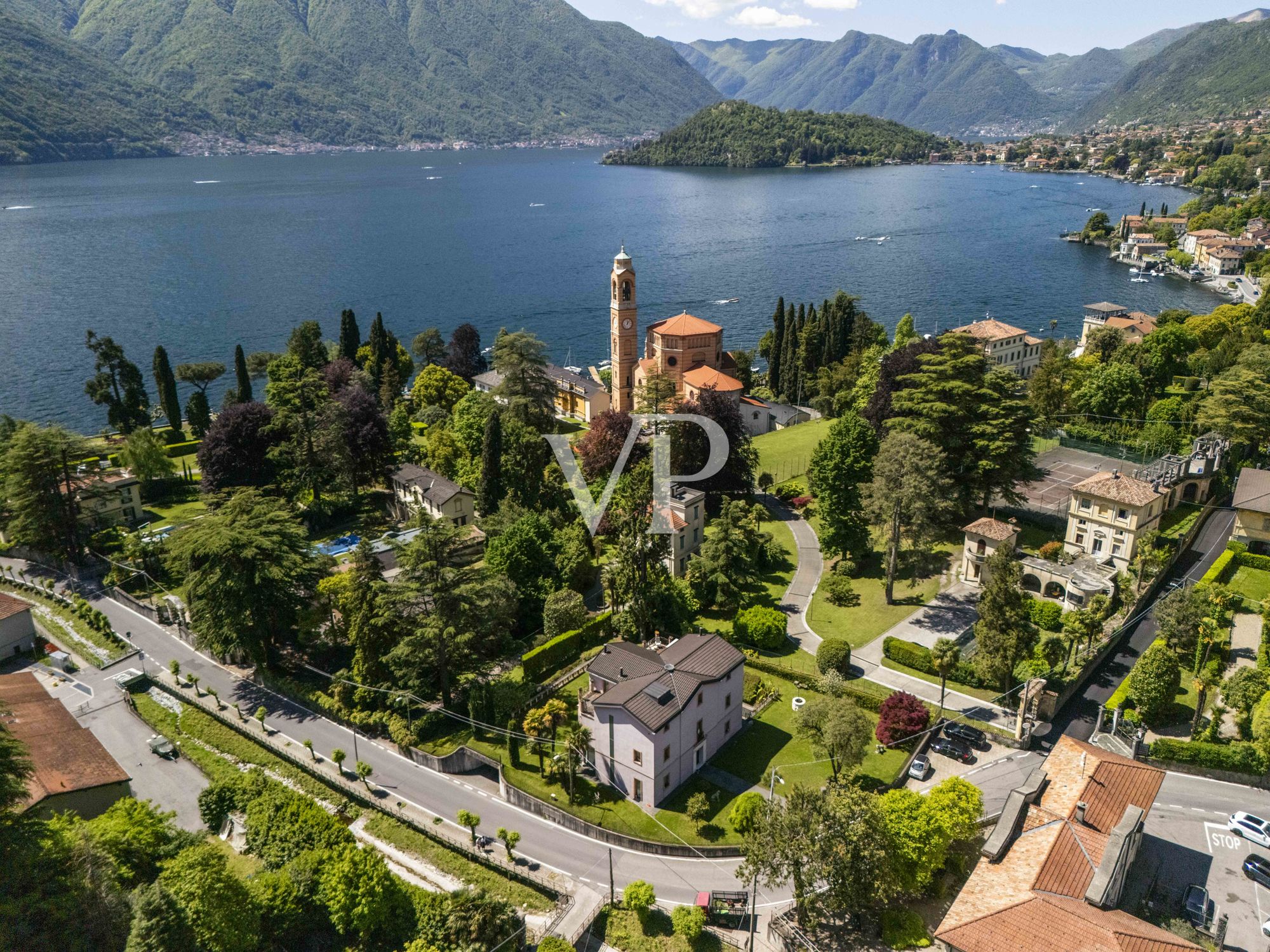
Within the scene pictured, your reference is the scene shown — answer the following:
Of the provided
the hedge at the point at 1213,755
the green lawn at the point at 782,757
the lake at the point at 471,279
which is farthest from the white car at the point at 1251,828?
the lake at the point at 471,279

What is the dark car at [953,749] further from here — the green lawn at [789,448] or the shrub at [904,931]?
the green lawn at [789,448]

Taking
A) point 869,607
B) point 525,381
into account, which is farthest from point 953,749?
point 525,381

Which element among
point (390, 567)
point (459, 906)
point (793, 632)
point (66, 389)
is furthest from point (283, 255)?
point (459, 906)

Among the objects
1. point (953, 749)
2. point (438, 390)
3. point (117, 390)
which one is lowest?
point (953, 749)

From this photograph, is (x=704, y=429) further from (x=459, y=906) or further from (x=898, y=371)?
(x=459, y=906)

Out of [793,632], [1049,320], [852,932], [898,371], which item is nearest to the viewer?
[852,932]

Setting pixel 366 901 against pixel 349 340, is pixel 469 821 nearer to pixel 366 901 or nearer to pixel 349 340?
pixel 366 901
